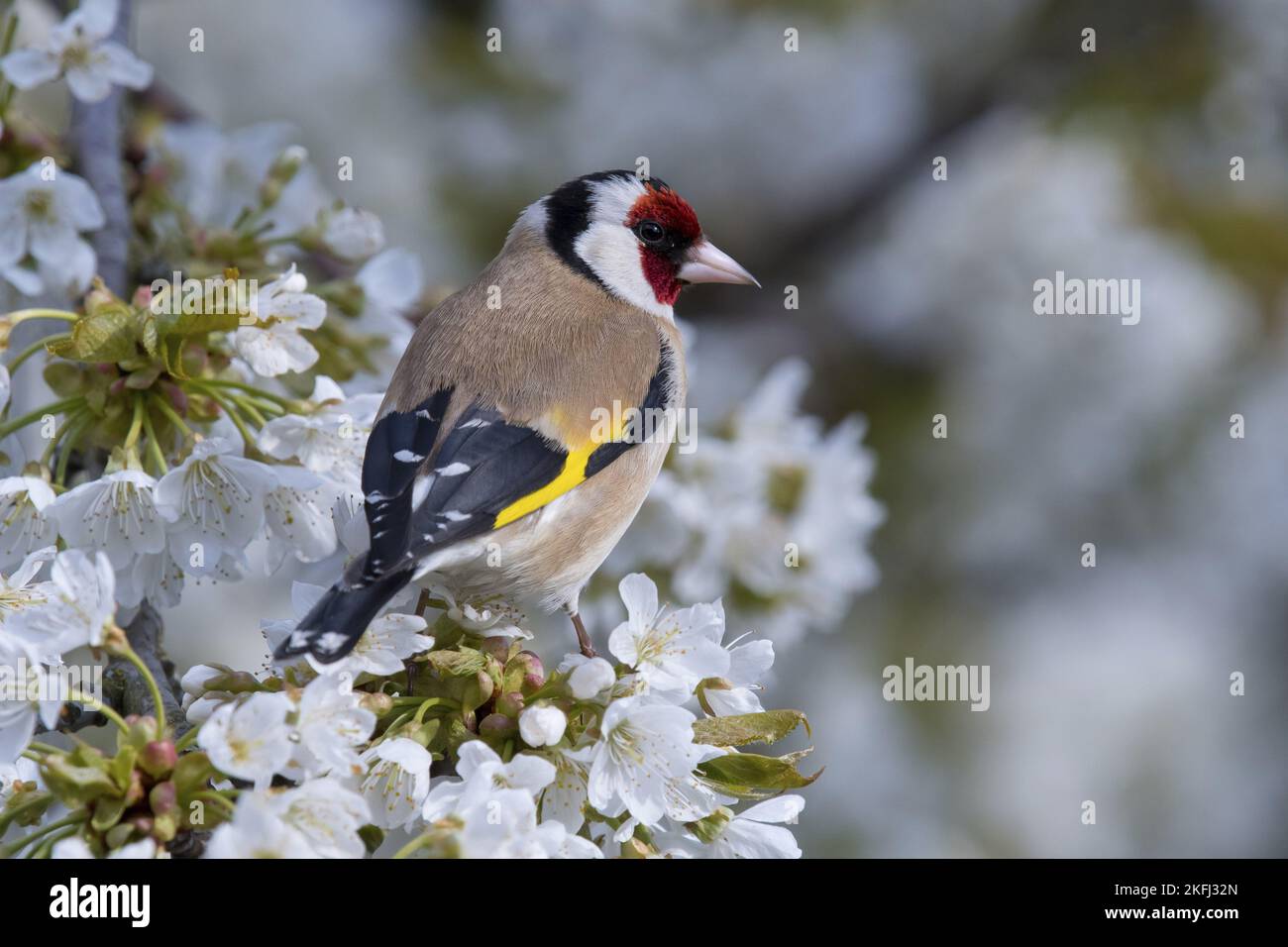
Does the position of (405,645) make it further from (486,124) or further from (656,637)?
(486,124)

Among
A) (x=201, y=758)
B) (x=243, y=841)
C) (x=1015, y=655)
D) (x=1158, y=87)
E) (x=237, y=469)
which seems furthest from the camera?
(x=1015, y=655)

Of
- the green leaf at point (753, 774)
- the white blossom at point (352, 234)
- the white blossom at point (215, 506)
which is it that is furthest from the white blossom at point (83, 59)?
the green leaf at point (753, 774)

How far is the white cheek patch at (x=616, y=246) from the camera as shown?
3484 millimetres

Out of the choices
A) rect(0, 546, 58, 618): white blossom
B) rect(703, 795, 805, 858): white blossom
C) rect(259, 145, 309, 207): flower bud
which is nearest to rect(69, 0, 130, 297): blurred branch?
rect(259, 145, 309, 207): flower bud

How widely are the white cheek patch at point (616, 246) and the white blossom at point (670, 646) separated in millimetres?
1369

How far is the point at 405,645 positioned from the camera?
2068 millimetres

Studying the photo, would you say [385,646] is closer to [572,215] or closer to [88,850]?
[88,850]

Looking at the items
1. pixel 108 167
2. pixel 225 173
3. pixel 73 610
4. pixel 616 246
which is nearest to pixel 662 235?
pixel 616 246

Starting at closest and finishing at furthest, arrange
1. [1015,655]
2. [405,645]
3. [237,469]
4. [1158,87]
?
[405,645] < [237,469] < [1158,87] < [1015,655]

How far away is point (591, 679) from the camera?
2.04 meters

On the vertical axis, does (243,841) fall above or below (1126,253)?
below

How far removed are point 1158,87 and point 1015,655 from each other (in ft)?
7.60

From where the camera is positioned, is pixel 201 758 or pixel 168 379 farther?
pixel 168 379

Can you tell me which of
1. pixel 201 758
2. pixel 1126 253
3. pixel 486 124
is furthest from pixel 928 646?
pixel 201 758
